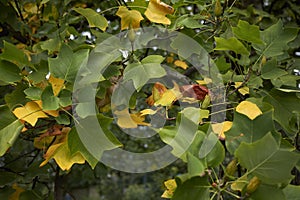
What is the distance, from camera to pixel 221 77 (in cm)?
92

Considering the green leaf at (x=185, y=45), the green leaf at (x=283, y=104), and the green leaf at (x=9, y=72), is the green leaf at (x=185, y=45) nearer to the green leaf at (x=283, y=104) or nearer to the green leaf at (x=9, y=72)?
the green leaf at (x=283, y=104)

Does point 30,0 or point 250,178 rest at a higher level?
point 250,178

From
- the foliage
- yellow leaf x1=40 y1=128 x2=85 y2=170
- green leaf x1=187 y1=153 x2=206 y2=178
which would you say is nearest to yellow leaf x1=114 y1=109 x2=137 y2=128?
the foliage

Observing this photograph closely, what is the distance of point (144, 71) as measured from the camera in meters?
0.84

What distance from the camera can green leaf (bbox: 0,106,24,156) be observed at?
76 centimetres

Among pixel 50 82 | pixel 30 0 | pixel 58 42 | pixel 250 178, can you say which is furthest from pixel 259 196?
pixel 30 0

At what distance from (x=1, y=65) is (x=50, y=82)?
0.31 ft

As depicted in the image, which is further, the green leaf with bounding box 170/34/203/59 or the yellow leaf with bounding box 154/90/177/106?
the green leaf with bounding box 170/34/203/59

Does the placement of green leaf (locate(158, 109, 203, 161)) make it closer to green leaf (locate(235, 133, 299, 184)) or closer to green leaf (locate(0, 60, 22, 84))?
green leaf (locate(235, 133, 299, 184))

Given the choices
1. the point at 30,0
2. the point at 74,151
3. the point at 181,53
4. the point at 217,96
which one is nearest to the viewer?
the point at 74,151

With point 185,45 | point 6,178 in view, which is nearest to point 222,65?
point 185,45

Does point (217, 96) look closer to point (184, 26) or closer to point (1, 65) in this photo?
point (184, 26)

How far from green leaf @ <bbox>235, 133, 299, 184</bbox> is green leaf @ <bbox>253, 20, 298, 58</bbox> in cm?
36

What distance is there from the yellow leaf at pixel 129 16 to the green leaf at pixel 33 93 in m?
0.22
